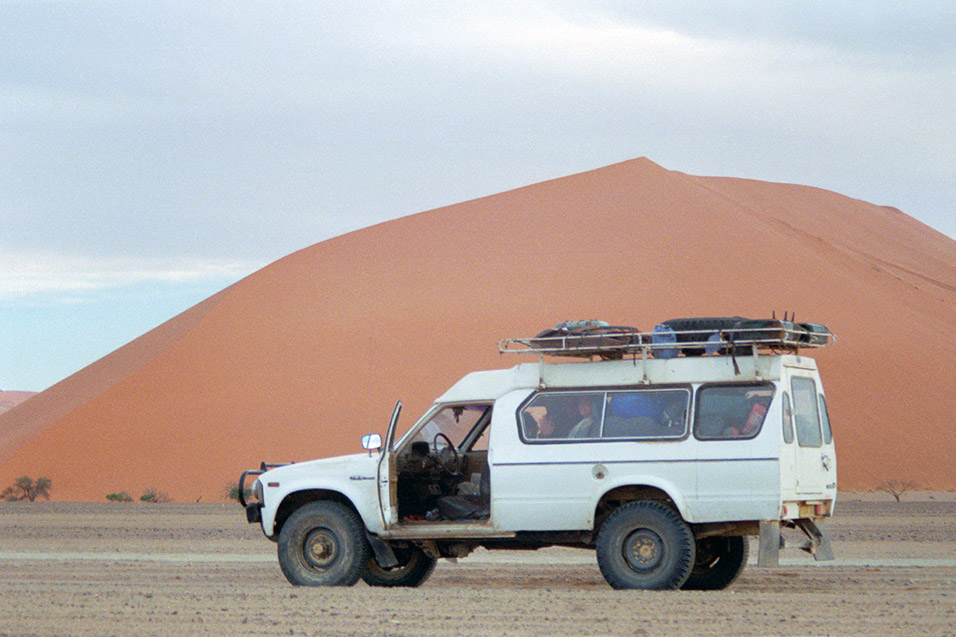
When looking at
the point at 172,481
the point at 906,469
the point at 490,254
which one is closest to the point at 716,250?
the point at 490,254

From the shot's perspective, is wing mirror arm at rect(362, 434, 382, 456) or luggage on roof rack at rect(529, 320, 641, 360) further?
wing mirror arm at rect(362, 434, 382, 456)

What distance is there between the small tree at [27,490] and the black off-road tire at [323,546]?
32.5m

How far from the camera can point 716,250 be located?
53.7 m

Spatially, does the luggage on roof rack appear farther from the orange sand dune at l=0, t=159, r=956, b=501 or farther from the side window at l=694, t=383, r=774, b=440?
the orange sand dune at l=0, t=159, r=956, b=501

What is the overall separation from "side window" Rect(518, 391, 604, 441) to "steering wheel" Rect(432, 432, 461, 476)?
981 millimetres

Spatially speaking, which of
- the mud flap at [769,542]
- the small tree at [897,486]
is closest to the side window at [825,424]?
the mud flap at [769,542]

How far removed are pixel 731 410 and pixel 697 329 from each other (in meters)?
0.88

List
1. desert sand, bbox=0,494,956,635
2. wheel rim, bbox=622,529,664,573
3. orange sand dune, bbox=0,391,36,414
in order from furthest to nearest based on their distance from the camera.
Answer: orange sand dune, bbox=0,391,36,414
wheel rim, bbox=622,529,664,573
desert sand, bbox=0,494,956,635

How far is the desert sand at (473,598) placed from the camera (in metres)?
8.56

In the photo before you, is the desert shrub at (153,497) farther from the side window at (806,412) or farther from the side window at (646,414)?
the side window at (806,412)

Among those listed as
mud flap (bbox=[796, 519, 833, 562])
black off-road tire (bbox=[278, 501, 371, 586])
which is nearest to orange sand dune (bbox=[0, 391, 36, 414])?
black off-road tire (bbox=[278, 501, 371, 586])

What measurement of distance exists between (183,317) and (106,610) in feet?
171

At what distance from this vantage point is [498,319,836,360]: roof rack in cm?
1055

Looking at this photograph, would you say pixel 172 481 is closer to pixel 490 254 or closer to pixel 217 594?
pixel 490 254
